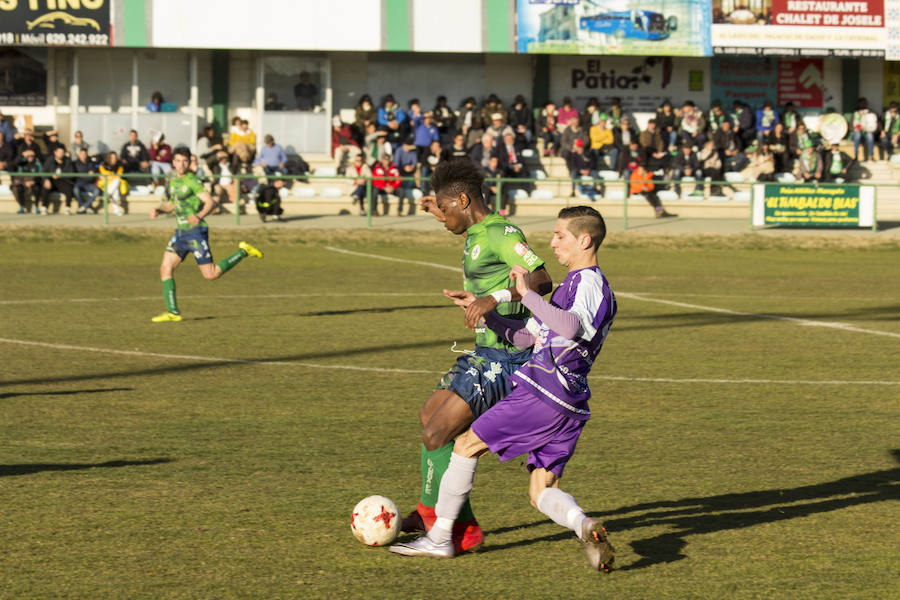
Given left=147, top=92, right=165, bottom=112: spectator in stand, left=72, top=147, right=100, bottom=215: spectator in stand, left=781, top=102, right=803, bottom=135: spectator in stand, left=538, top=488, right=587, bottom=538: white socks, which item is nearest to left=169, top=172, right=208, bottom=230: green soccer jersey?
left=538, top=488, right=587, bottom=538: white socks

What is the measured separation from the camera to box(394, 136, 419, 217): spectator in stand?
30130mm

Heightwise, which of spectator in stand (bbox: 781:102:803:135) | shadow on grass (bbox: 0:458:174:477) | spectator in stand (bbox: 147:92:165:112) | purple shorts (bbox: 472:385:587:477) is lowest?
shadow on grass (bbox: 0:458:174:477)

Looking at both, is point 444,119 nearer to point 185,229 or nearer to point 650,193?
point 650,193

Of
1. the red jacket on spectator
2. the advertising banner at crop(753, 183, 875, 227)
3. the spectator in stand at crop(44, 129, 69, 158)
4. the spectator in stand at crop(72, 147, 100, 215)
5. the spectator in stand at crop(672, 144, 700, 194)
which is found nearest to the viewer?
the advertising banner at crop(753, 183, 875, 227)

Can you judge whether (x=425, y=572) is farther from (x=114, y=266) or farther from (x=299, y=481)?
(x=114, y=266)

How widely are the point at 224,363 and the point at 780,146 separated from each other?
2317cm

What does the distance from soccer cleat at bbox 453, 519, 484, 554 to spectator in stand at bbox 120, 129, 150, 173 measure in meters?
25.8

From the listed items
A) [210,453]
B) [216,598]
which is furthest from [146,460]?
[216,598]

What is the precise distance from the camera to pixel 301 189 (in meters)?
30.5

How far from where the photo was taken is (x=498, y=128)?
31.4m

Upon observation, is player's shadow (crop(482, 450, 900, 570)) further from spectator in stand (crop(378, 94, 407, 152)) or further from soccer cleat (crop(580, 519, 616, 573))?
spectator in stand (crop(378, 94, 407, 152))

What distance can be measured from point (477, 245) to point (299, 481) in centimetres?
214

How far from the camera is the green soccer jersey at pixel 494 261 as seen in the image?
6434 mm

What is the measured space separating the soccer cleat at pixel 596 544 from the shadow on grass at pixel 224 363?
6977mm
